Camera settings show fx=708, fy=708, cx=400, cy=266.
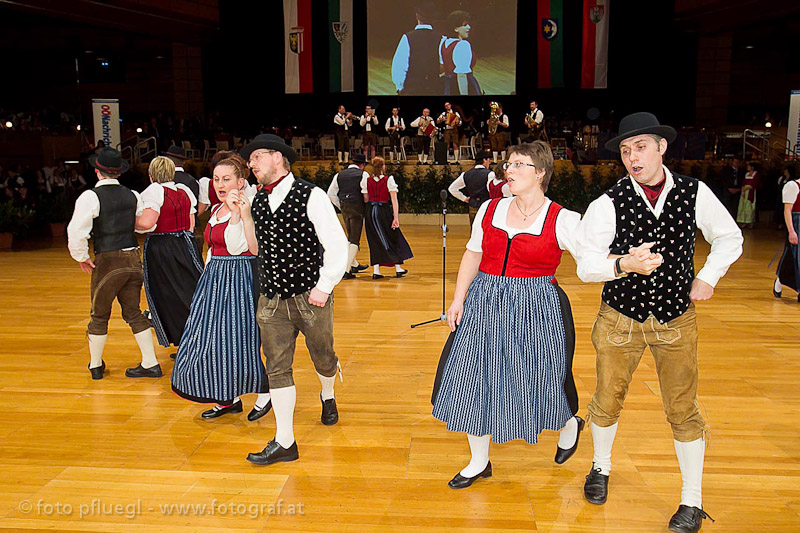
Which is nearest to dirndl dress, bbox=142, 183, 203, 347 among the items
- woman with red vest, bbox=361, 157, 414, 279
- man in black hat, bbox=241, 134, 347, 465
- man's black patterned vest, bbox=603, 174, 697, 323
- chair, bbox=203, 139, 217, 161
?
man in black hat, bbox=241, 134, 347, 465

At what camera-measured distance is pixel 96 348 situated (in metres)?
4.60

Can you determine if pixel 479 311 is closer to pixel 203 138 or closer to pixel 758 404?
pixel 758 404

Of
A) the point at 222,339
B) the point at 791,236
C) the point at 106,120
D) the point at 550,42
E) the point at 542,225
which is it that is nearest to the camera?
the point at 542,225

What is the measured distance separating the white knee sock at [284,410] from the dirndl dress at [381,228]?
15.2ft

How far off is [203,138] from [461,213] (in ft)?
22.5

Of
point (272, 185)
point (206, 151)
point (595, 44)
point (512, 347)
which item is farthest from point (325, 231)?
point (595, 44)

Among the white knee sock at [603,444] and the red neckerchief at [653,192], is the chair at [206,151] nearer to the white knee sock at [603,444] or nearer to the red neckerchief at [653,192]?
the white knee sock at [603,444]

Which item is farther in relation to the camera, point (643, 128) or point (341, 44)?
point (341, 44)

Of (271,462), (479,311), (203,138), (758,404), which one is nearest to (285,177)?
(479,311)

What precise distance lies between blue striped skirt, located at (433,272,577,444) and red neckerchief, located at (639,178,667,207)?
583 millimetres

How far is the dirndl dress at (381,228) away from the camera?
7879 mm

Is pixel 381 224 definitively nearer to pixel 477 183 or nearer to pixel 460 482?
pixel 477 183

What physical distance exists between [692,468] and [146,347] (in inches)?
134

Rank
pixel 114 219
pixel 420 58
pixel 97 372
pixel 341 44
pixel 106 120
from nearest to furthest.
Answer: pixel 114 219
pixel 97 372
pixel 106 120
pixel 341 44
pixel 420 58
